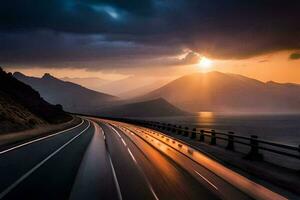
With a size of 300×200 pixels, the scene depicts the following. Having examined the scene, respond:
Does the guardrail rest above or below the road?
above

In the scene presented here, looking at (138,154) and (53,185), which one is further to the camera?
(138,154)

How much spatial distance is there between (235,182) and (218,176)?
1.26 m

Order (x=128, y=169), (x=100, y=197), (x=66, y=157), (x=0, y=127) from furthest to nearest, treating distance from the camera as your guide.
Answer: (x=0, y=127), (x=66, y=157), (x=128, y=169), (x=100, y=197)

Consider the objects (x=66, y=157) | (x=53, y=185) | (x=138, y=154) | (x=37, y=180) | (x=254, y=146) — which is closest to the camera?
(x=53, y=185)

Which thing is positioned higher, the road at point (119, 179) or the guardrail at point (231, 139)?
the guardrail at point (231, 139)

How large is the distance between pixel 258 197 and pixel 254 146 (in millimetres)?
8323

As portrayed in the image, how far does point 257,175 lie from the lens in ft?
47.9

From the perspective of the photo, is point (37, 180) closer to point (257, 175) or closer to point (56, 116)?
point (257, 175)

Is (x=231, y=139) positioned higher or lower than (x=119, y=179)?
higher

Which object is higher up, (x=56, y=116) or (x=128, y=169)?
(x=56, y=116)

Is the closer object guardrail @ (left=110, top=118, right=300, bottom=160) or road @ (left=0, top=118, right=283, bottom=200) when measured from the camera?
road @ (left=0, top=118, right=283, bottom=200)

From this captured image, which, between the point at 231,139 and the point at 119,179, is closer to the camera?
the point at 119,179

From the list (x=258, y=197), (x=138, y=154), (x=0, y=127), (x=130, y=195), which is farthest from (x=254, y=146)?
(x=0, y=127)

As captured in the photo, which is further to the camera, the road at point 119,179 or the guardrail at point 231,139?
the guardrail at point 231,139
